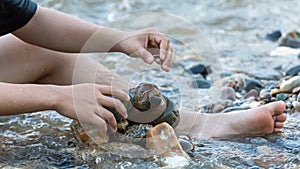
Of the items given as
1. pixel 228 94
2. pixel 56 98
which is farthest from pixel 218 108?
pixel 56 98

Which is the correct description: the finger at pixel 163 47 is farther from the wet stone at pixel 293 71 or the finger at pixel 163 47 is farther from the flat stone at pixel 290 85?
the wet stone at pixel 293 71

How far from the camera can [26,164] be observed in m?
2.04

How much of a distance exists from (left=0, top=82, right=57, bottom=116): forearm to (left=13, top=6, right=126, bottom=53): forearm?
0.45m

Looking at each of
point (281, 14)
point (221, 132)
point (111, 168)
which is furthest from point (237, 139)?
point (281, 14)

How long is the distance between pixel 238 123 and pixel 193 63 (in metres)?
1.38

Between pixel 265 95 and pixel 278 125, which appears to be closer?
pixel 278 125

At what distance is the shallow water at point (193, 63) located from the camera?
82.3 inches

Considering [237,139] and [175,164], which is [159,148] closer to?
[175,164]

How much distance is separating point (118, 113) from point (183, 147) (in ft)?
0.98

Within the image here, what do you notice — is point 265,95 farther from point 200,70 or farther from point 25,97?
point 25,97

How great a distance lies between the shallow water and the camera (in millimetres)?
2090

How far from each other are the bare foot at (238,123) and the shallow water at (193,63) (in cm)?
4

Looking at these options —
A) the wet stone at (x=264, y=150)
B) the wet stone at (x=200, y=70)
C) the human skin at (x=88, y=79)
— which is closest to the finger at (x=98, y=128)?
the human skin at (x=88, y=79)

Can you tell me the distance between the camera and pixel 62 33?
7.86ft
